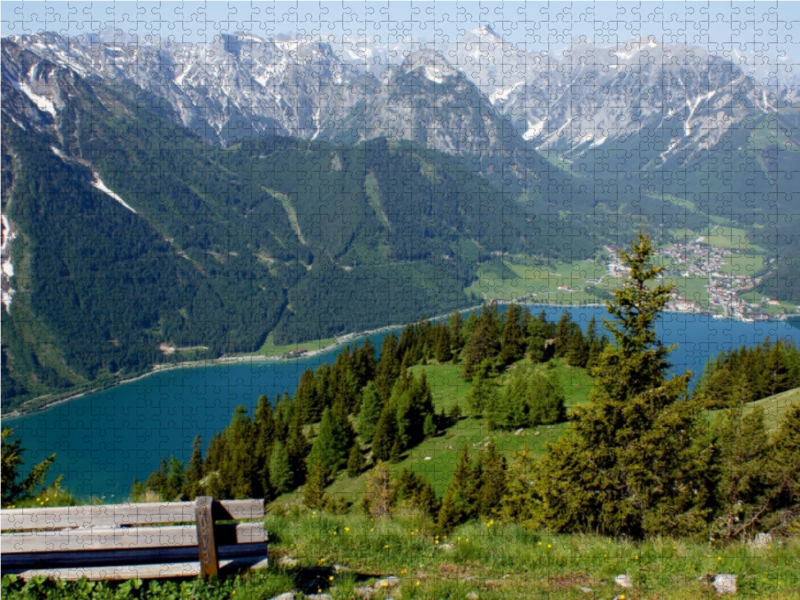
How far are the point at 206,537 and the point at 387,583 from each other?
7.93 ft

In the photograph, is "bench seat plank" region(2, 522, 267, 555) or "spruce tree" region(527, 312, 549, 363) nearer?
"bench seat plank" region(2, 522, 267, 555)

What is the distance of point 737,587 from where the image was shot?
7.28 m

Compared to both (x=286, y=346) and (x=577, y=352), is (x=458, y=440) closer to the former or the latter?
(x=577, y=352)

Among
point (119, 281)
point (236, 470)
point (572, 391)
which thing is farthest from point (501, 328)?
point (119, 281)

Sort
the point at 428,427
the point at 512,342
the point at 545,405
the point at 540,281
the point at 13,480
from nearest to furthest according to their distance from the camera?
the point at 13,480
the point at 545,405
the point at 428,427
the point at 512,342
the point at 540,281

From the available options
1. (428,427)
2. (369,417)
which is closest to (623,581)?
(428,427)

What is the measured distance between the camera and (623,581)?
7648 millimetres

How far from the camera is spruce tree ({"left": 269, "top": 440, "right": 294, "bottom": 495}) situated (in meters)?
48.5

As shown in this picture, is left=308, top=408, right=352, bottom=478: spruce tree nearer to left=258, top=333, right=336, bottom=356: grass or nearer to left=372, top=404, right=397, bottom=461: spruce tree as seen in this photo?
left=372, top=404, right=397, bottom=461: spruce tree

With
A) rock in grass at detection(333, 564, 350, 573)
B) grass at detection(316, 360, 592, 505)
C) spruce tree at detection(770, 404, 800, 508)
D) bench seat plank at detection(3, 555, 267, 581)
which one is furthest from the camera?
grass at detection(316, 360, 592, 505)

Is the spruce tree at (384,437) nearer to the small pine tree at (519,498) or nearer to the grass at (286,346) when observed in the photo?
the small pine tree at (519,498)

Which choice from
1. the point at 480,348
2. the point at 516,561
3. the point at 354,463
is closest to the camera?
the point at 516,561

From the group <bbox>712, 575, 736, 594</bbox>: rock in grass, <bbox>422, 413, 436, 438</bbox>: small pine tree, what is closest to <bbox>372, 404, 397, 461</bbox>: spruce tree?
<bbox>422, 413, 436, 438</bbox>: small pine tree

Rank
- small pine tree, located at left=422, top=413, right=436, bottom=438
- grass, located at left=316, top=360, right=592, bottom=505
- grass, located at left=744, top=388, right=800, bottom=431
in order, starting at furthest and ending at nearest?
small pine tree, located at left=422, top=413, right=436, bottom=438, grass, located at left=316, top=360, right=592, bottom=505, grass, located at left=744, top=388, right=800, bottom=431
